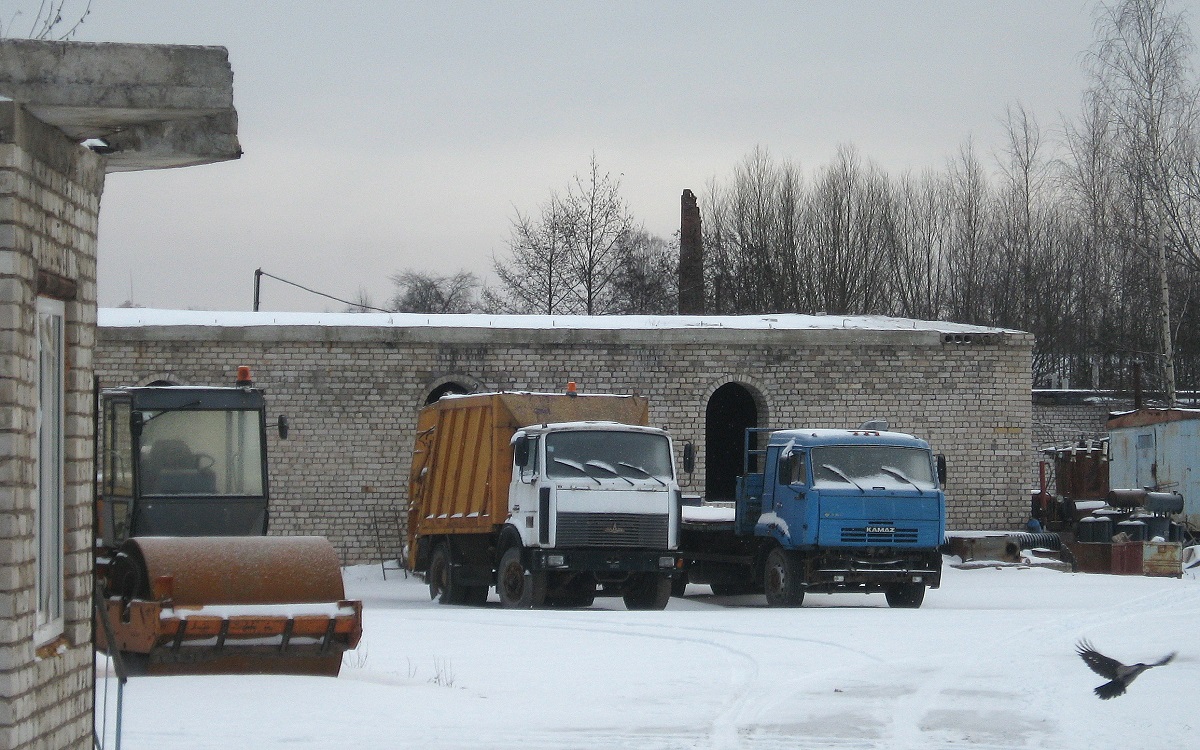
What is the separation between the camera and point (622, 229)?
4897cm

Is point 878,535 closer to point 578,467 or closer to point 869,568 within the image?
point 869,568

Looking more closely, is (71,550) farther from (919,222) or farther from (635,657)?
(919,222)

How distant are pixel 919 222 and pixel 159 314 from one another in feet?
107

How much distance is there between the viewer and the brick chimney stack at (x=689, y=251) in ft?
153

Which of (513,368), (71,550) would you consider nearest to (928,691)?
(71,550)

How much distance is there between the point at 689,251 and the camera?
154 feet

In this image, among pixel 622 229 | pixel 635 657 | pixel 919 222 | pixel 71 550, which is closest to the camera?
pixel 71 550

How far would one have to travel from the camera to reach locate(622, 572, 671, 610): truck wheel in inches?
703

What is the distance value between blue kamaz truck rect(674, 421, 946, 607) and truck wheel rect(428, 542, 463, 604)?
4.00m

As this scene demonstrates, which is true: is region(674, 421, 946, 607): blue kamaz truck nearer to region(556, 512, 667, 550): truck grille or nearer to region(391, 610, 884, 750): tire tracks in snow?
region(556, 512, 667, 550): truck grille

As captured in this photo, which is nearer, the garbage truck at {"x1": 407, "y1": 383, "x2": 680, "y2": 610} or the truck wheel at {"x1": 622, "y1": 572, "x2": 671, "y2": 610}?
the garbage truck at {"x1": 407, "y1": 383, "x2": 680, "y2": 610}

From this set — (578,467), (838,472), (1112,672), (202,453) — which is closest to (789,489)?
(838,472)

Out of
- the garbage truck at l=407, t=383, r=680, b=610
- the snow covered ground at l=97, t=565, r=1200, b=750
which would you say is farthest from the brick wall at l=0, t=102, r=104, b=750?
the garbage truck at l=407, t=383, r=680, b=610

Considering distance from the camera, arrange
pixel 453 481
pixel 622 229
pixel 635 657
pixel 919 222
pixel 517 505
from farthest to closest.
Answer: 1. pixel 919 222
2. pixel 622 229
3. pixel 453 481
4. pixel 517 505
5. pixel 635 657
